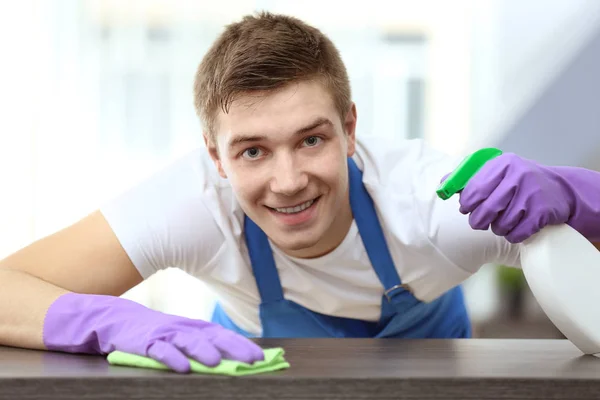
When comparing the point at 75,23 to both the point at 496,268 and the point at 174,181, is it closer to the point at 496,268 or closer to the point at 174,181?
the point at 174,181

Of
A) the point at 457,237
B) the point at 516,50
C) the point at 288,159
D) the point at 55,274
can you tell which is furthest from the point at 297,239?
the point at 516,50

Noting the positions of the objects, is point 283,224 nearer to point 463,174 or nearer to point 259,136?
point 259,136

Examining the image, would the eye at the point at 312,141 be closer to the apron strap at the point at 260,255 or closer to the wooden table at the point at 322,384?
the apron strap at the point at 260,255

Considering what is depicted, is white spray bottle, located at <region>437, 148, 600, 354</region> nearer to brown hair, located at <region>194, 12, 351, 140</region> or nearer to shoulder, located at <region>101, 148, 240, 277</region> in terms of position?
brown hair, located at <region>194, 12, 351, 140</region>

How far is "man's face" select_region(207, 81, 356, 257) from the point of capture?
112 centimetres

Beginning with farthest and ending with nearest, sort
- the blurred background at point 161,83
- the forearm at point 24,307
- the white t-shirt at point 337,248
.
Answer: the blurred background at point 161,83 → the white t-shirt at point 337,248 → the forearm at point 24,307

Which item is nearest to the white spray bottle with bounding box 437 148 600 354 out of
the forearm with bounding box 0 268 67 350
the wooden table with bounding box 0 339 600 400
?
the wooden table with bounding box 0 339 600 400

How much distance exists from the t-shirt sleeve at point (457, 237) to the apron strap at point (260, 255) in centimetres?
26

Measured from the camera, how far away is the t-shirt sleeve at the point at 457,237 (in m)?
1.22

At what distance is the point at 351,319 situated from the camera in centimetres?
137

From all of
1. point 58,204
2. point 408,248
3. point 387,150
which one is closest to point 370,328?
point 408,248

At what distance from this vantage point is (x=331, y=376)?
73cm

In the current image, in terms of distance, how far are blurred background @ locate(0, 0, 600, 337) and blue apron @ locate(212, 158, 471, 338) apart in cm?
143

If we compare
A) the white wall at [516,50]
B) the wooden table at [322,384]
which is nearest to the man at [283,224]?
the wooden table at [322,384]
